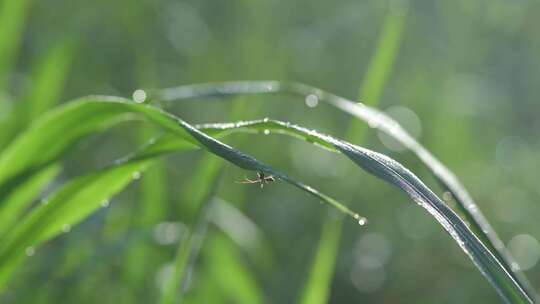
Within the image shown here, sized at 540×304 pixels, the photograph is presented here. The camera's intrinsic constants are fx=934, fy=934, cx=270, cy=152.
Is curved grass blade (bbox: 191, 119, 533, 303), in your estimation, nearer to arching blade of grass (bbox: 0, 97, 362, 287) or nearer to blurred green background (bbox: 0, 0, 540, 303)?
arching blade of grass (bbox: 0, 97, 362, 287)

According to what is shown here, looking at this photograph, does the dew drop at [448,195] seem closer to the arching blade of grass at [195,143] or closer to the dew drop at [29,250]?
the arching blade of grass at [195,143]

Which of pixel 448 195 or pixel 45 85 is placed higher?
pixel 45 85

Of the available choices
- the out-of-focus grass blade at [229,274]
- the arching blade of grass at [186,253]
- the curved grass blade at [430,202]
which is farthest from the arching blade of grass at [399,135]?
the out-of-focus grass blade at [229,274]

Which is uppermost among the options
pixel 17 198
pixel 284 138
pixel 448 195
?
pixel 284 138

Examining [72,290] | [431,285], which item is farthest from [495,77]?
[72,290]

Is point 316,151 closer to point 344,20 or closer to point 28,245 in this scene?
point 344,20

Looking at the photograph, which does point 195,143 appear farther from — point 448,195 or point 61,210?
point 448,195

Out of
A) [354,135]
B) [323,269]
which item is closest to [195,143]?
[323,269]
